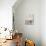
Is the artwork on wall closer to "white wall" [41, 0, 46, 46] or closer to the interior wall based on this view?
the interior wall

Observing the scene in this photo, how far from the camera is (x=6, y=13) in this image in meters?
4.30

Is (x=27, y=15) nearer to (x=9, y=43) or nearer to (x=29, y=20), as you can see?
(x=29, y=20)

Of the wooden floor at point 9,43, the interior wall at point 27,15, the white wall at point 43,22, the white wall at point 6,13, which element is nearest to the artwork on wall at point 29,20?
the interior wall at point 27,15

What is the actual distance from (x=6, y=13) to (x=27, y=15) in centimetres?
129

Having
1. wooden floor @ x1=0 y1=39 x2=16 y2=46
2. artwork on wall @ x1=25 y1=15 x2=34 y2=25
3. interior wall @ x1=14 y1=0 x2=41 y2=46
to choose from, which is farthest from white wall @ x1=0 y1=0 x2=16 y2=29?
artwork on wall @ x1=25 y1=15 x2=34 y2=25

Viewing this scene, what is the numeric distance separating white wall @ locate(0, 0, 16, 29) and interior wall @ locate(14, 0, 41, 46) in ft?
3.27

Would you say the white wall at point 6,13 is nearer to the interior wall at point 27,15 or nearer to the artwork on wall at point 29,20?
the interior wall at point 27,15

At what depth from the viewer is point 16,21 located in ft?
17.4

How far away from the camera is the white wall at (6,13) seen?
4277 mm

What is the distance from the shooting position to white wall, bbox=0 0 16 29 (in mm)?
4277

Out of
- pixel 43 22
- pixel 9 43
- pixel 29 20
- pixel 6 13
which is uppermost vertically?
pixel 6 13

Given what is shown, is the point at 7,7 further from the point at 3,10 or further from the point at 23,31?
the point at 23,31

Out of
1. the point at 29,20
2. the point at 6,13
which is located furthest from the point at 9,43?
the point at 29,20

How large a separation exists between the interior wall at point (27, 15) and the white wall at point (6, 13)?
39.2 inches
